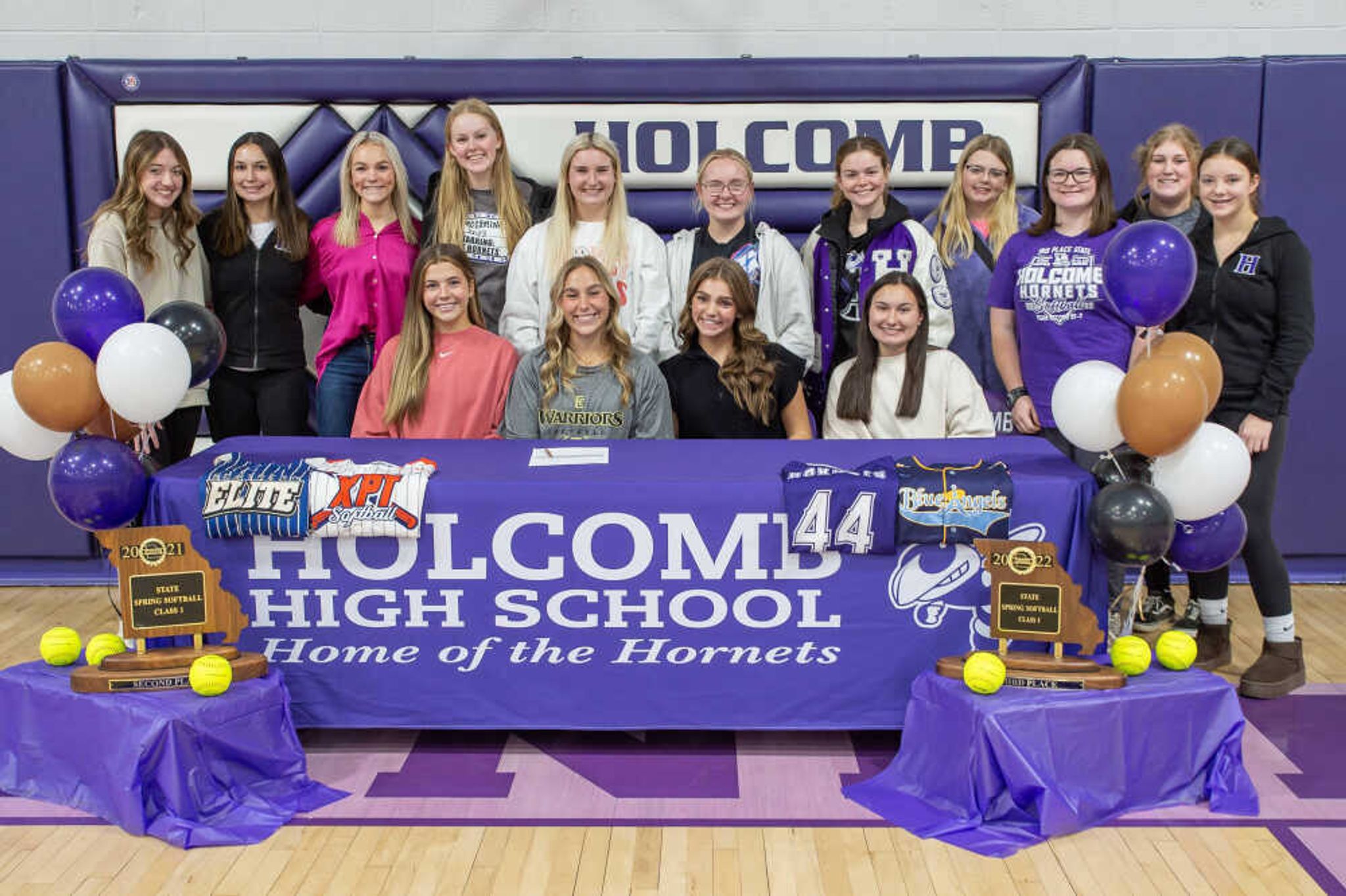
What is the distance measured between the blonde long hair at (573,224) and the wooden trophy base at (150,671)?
135 centimetres

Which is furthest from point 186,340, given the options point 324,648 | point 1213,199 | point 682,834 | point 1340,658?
point 1340,658

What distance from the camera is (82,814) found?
2648 millimetres

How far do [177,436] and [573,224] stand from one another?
1.29 metres

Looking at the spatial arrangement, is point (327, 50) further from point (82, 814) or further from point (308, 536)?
point (82, 814)

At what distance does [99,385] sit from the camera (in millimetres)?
2793

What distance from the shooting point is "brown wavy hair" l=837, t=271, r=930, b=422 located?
3268mm

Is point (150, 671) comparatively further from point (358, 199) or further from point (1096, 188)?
point (1096, 188)

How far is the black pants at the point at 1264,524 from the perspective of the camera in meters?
3.31

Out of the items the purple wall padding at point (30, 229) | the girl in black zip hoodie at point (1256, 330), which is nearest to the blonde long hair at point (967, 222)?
the girl in black zip hoodie at point (1256, 330)

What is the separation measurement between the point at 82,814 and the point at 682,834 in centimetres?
121

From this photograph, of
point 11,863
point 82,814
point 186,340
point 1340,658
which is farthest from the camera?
point 1340,658

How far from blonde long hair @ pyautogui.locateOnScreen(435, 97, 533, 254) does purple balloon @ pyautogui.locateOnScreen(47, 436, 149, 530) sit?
1.21 meters

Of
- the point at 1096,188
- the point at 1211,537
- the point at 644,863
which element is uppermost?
the point at 1096,188

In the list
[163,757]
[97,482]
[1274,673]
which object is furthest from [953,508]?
[97,482]
